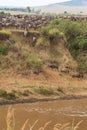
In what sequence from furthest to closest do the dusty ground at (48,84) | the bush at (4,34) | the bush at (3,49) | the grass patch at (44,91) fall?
the bush at (4,34) < the bush at (3,49) < the grass patch at (44,91) < the dusty ground at (48,84)

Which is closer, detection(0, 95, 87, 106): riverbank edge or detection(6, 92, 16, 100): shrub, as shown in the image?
detection(0, 95, 87, 106): riverbank edge

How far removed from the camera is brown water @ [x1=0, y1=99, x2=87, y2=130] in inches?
1127

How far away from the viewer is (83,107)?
36.5 meters

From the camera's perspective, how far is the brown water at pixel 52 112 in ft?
93.9

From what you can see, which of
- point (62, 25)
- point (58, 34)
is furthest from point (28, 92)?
point (62, 25)

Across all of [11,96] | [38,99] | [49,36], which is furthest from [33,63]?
[11,96]

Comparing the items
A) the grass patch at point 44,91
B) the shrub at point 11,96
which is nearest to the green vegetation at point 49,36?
the grass patch at point 44,91

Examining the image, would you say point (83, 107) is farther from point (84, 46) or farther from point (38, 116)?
point (84, 46)

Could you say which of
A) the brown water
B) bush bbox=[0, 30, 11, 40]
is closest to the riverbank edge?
the brown water

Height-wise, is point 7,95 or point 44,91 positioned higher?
point 7,95

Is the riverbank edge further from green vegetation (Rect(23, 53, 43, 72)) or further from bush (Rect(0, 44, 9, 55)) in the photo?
bush (Rect(0, 44, 9, 55))

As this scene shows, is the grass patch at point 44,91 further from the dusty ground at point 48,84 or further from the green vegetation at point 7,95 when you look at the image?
the green vegetation at point 7,95

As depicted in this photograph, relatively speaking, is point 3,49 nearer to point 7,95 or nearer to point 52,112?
point 7,95

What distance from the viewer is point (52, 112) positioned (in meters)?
33.0
